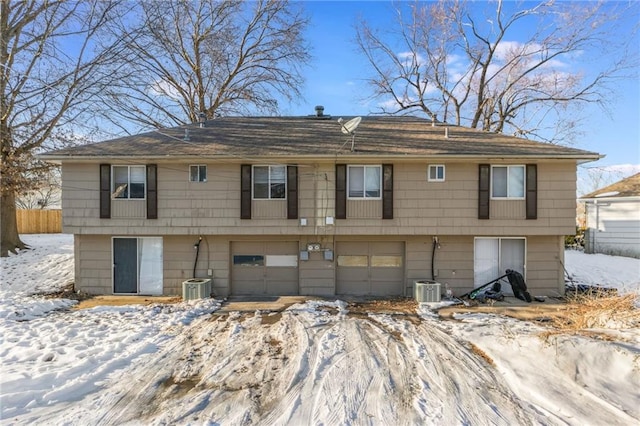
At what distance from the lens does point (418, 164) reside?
9.74m

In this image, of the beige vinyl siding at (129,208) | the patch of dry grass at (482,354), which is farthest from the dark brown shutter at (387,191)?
the beige vinyl siding at (129,208)

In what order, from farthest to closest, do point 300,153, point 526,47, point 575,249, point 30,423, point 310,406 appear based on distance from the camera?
point 526,47
point 575,249
point 300,153
point 310,406
point 30,423

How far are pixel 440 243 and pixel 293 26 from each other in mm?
16240

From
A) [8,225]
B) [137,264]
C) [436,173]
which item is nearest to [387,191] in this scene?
[436,173]

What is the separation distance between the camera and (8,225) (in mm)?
14047

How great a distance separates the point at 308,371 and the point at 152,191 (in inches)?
294

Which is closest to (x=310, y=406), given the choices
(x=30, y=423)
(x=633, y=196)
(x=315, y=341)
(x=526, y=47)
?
(x=315, y=341)

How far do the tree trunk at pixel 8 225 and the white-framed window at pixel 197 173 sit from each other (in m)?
9.65

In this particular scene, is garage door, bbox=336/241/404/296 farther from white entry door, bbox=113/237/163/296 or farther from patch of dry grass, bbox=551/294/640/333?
white entry door, bbox=113/237/163/296

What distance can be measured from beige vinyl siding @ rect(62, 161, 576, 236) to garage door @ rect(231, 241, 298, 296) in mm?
736

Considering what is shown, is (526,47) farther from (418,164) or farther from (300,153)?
(300,153)

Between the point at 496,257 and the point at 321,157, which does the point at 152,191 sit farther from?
the point at 496,257

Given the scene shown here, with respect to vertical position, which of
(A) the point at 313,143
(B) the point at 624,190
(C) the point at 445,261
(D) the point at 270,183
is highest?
(A) the point at 313,143

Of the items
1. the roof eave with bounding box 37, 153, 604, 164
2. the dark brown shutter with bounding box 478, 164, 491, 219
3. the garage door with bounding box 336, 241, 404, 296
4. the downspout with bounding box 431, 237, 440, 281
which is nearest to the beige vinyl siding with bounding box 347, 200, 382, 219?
the garage door with bounding box 336, 241, 404, 296
